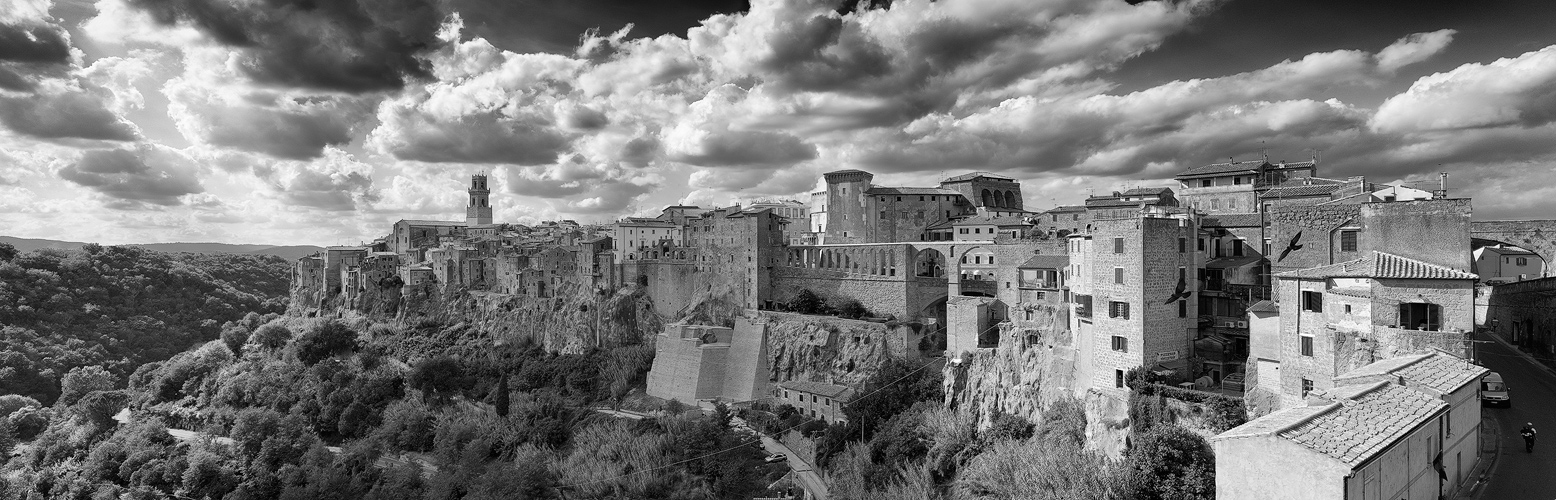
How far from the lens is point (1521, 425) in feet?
43.3

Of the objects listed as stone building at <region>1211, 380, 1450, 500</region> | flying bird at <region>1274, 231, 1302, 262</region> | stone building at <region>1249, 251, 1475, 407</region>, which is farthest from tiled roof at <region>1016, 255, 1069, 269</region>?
stone building at <region>1211, 380, 1450, 500</region>

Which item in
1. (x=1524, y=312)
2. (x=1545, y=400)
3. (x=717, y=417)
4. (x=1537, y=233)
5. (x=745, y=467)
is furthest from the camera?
(x=717, y=417)

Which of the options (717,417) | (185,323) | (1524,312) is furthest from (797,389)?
(185,323)

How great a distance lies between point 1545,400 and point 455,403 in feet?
144

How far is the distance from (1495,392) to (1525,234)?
13.3 meters

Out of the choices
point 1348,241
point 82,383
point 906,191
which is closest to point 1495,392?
point 1348,241

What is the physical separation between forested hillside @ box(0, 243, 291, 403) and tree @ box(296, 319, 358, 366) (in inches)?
495

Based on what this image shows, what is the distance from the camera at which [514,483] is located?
2980 cm

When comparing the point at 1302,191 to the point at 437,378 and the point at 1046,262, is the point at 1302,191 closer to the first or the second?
the point at 1046,262

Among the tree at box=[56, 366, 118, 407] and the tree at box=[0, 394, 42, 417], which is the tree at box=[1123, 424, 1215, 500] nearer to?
the tree at box=[0, 394, 42, 417]

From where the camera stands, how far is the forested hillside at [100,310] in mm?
45844

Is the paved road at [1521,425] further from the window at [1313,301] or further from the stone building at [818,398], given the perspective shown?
the stone building at [818,398]

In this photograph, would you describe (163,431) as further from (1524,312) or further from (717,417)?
(1524,312)

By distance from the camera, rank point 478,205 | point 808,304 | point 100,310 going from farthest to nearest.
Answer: point 478,205, point 100,310, point 808,304
